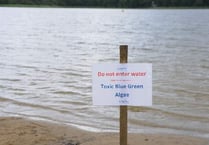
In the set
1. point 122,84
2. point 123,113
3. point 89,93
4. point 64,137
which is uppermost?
point 122,84

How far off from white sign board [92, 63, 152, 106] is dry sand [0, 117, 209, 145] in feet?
7.27

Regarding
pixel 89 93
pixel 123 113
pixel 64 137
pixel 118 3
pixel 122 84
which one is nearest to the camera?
pixel 122 84

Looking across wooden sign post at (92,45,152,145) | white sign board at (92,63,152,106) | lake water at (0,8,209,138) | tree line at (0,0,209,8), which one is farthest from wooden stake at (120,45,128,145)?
tree line at (0,0,209,8)

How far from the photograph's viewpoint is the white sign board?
645cm

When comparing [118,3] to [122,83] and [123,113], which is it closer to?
[123,113]

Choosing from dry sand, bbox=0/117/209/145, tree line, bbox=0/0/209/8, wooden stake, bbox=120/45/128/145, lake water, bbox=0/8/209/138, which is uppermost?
wooden stake, bbox=120/45/128/145

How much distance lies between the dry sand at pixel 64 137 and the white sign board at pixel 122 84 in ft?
7.27

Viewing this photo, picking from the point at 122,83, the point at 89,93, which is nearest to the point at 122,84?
the point at 122,83

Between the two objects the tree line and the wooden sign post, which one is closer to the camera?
the wooden sign post

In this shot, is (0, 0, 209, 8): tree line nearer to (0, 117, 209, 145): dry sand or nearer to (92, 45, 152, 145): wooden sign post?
(0, 117, 209, 145): dry sand

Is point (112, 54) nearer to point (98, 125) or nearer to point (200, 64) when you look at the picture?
point (200, 64)

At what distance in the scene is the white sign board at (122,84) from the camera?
6445mm

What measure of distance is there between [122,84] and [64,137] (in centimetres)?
308

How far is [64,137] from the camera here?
913 centimetres
